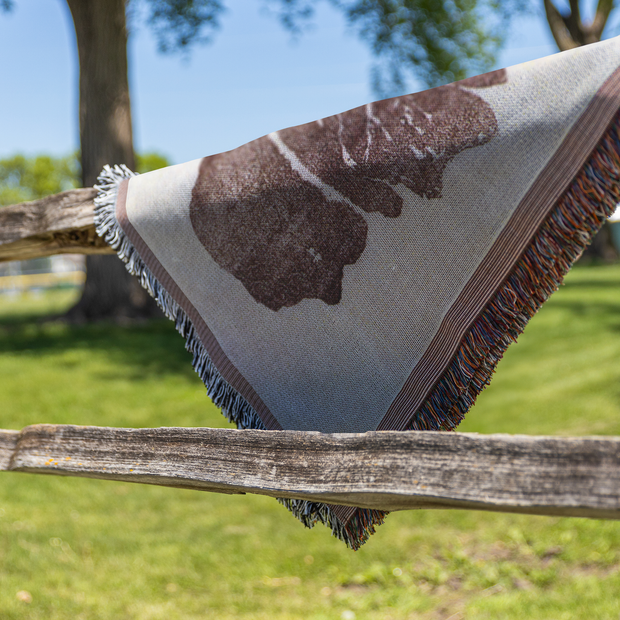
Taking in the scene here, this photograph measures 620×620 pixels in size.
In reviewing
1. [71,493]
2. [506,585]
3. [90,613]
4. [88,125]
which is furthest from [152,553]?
[88,125]

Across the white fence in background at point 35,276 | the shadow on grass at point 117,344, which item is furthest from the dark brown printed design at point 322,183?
the white fence in background at point 35,276

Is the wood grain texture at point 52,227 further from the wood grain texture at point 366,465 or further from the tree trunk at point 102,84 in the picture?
the tree trunk at point 102,84

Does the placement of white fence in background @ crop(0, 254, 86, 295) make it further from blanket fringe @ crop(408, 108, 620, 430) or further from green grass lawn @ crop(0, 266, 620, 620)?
blanket fringe @ crop(408, 108, 620, 430)

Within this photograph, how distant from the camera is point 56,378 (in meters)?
6.30

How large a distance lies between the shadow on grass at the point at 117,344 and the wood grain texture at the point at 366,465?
518cm

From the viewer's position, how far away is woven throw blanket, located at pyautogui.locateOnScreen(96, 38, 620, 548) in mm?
1233

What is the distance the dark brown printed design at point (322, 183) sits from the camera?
1.33m

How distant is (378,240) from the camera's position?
1.44m

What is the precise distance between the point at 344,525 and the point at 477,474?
56 centimetres

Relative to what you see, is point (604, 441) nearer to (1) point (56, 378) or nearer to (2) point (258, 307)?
(2) point (258, 307)

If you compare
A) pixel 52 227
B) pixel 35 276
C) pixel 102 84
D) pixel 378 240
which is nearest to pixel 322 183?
pixel 378 240

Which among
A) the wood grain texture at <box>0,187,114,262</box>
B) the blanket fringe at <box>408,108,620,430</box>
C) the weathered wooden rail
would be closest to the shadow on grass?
the wood grain texture at <box>0,187,114,262</box>

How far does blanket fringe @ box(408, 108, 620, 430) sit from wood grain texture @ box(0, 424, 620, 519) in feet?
0.99

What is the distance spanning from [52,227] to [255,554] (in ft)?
8.30
